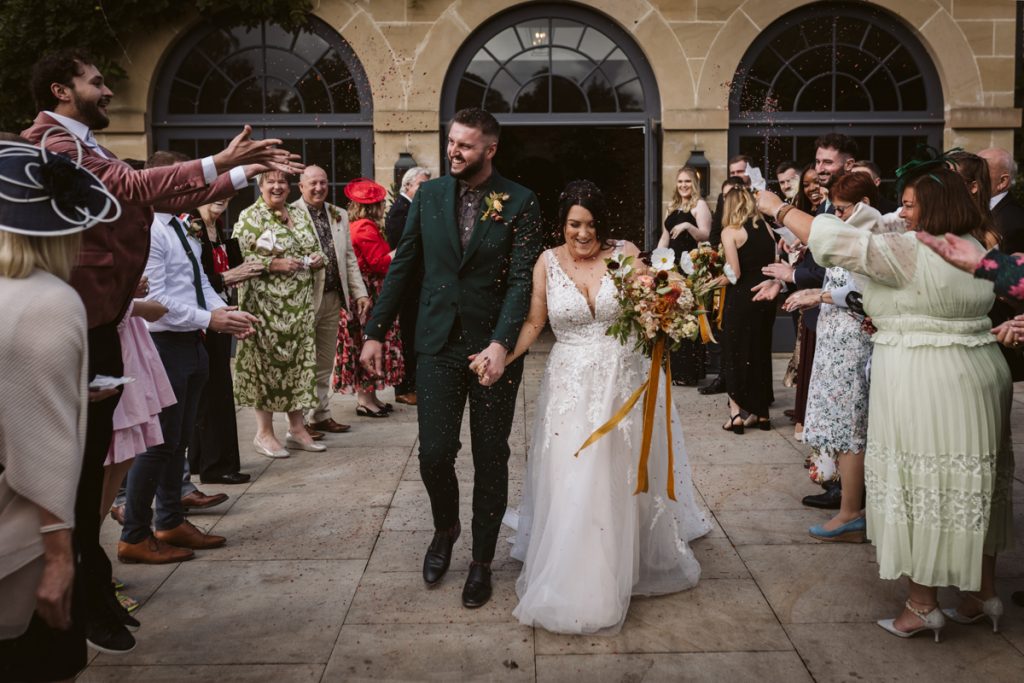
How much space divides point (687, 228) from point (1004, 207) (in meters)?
4.45

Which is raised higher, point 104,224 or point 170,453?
point 104,224

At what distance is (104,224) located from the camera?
3863mm

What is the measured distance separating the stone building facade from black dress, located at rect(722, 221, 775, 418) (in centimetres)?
359

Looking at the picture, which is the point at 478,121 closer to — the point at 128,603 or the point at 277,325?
the point at 128,603

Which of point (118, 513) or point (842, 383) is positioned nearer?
point (118, 513)

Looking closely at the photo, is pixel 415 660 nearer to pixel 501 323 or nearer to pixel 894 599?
pixel 501 323

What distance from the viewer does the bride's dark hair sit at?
470 cm

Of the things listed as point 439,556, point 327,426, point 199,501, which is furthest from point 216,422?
point 439,556

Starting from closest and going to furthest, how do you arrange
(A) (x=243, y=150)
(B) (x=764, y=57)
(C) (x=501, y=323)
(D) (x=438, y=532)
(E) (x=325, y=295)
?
(A) (x=243, y=150), (C) (x=501, y=323), (D) (x=438, y=532), (E) (x=325, y=295), (B) (x=764, y=57)

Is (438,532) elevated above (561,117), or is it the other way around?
(561,117)

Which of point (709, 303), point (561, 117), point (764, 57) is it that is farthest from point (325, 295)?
point (764, 57)

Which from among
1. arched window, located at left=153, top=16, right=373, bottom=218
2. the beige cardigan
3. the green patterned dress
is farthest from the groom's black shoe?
arched window, located at left=153, top=16, right=373, bottom=218

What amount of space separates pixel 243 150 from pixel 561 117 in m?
8.52

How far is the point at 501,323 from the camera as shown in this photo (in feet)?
15.1
